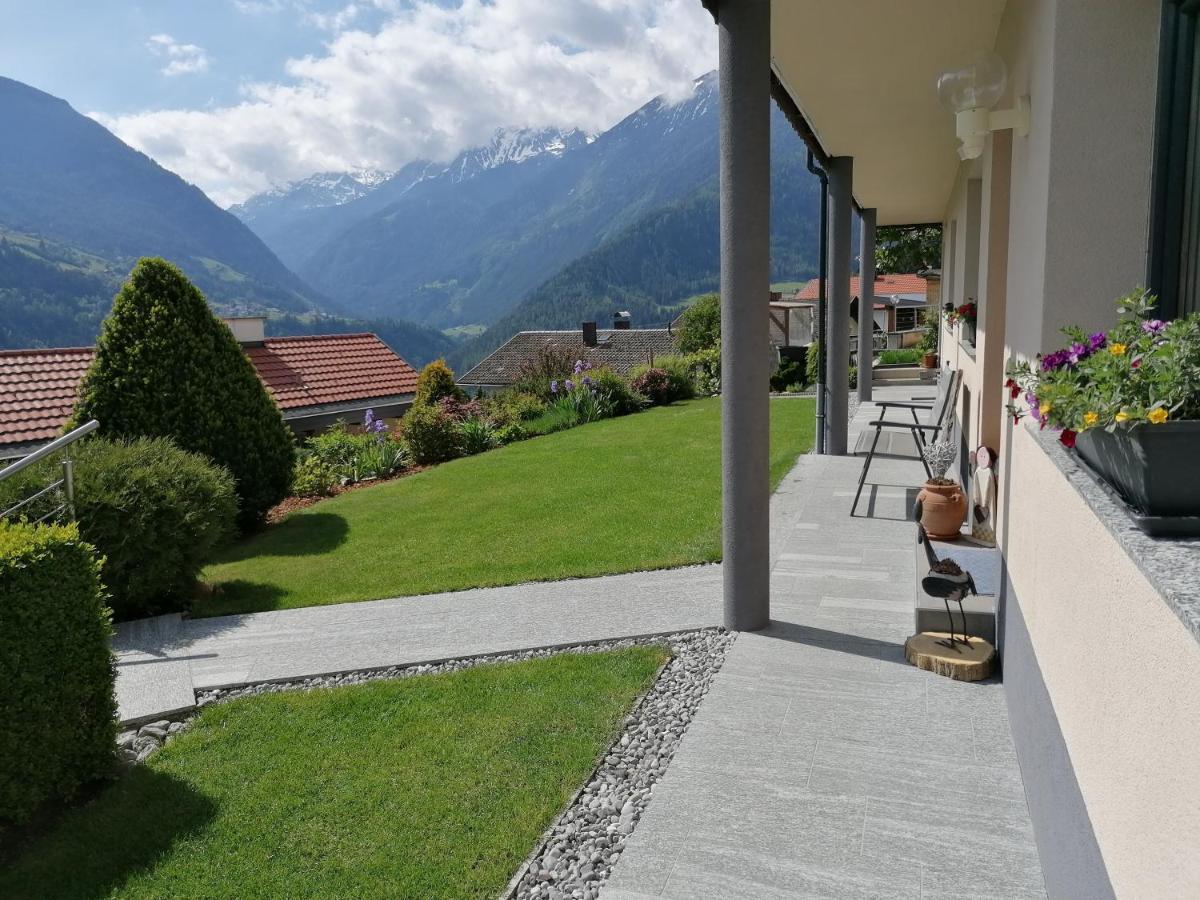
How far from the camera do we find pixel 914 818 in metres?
3.03

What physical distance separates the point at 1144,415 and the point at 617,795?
228 cm

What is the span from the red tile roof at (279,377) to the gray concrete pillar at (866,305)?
8715mm

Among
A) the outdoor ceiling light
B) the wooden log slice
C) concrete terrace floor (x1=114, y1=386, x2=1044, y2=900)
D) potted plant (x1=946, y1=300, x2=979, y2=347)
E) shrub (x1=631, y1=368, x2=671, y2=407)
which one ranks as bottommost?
concrete terrace floor (x1=114, y1=386, x2=1044, y2=900)

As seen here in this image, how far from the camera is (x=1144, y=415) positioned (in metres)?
1.77

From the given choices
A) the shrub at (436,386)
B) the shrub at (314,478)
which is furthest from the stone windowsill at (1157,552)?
the shrub at (436,386)

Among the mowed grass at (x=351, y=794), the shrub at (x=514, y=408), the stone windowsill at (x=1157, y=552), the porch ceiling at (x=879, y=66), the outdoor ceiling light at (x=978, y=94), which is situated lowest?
the mowed grass at (x=351, y=794)

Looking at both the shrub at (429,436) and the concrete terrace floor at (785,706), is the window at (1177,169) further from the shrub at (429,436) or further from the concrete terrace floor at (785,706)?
the shrub at (429,436)

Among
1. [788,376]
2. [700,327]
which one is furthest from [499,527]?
[700,327]

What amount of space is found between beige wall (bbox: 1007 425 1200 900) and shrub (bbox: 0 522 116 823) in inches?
138

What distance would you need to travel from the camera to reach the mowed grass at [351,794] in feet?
9.80

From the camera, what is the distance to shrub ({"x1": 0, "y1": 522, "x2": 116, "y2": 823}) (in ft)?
11.0

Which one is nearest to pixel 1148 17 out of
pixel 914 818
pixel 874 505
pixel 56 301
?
pixel 914 818

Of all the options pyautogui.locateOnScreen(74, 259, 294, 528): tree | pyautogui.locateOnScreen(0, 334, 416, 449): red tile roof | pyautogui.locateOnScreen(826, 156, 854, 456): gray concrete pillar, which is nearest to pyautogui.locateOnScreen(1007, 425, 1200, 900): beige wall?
pyautogui.locateOnScreen(74, 259, 294, 528): tree

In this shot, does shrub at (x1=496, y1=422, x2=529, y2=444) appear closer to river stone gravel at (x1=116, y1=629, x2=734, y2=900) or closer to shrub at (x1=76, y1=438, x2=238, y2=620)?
shrub at (x1=76, y1=438, x2=238, y2=620)
